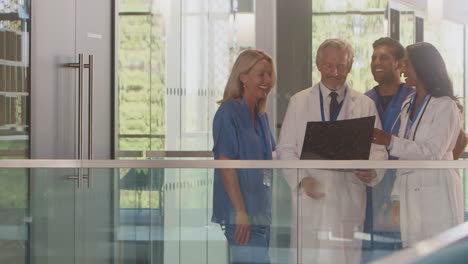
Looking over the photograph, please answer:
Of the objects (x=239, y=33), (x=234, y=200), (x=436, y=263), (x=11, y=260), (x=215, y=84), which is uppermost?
(x=239, y=33)

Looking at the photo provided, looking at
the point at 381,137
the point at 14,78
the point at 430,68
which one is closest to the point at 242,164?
the point at 381,137

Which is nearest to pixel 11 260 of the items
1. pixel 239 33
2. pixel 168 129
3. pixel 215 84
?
pixel 168 129

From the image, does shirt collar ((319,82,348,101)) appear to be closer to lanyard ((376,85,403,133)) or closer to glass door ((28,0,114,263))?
lanyard ((376,85,403,133))

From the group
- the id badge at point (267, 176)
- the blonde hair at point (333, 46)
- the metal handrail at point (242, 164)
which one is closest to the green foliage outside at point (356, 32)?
the blonde hair at point (333, 46)

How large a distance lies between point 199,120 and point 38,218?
0.79 meters

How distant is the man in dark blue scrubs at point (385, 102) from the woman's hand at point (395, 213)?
14 millimetres

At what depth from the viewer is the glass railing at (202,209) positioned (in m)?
3.37

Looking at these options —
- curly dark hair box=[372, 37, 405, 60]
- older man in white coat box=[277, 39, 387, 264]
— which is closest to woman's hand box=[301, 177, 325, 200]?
older man in white coat box=[277, 39, 387, 264]

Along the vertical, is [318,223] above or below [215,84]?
below

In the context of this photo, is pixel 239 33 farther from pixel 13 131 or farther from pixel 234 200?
pixel 13 131

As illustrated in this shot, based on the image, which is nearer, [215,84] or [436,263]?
[436,263]

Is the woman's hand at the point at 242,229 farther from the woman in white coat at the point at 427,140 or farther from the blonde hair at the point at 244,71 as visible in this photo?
the woman in white coat at the point at 427,140

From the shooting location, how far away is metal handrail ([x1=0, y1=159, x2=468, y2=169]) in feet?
11.2

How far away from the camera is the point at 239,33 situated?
11.2 feet
